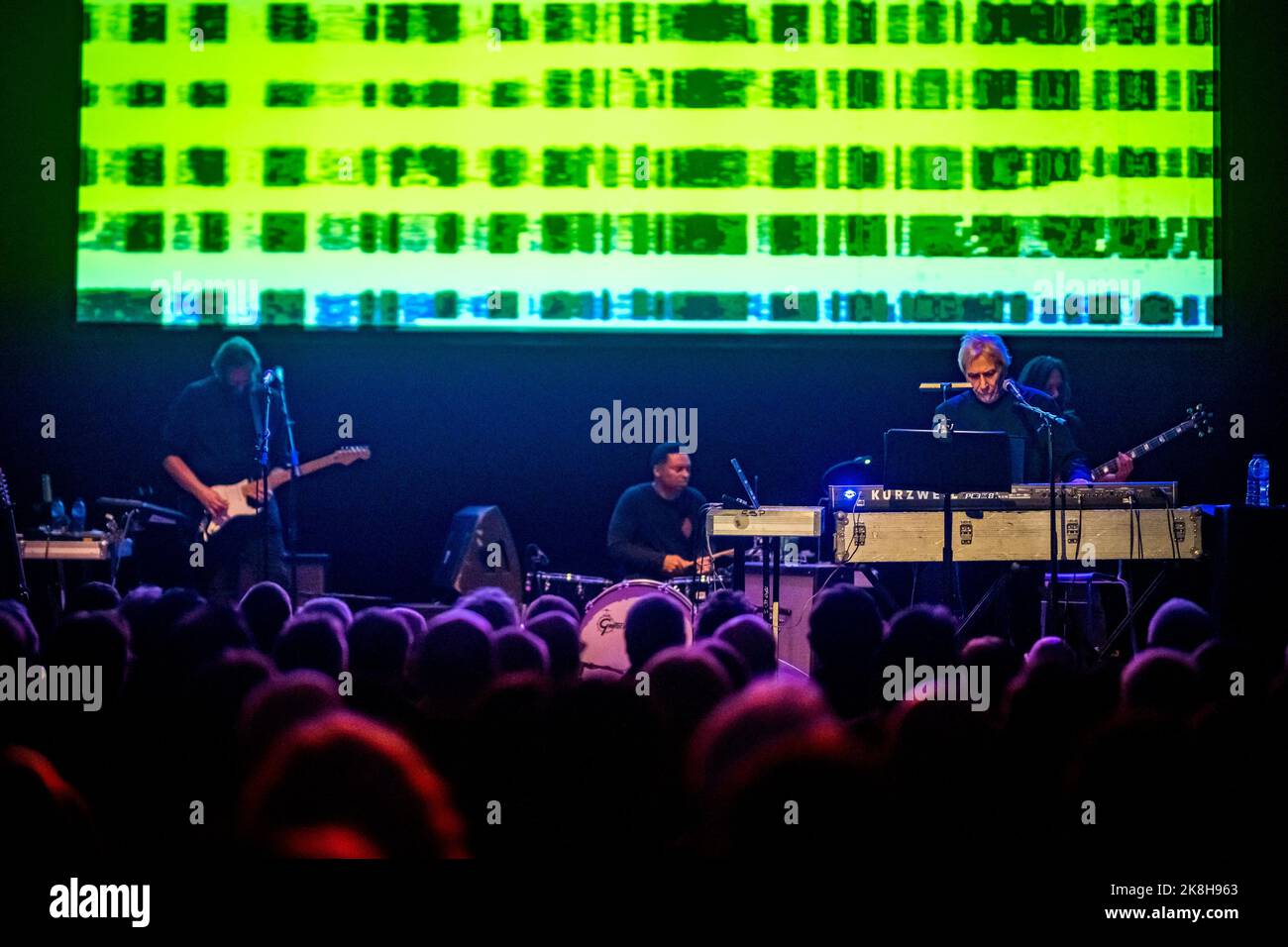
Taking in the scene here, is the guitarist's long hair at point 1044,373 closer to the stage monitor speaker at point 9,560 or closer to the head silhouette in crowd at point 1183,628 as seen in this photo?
the head silhouette in crowd at point 1183,628

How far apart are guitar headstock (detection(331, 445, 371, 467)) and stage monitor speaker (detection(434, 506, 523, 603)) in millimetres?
712

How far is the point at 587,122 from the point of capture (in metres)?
6.57

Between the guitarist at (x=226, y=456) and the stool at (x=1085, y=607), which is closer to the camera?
the stool at (x=1085, y=607)

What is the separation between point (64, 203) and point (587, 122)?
3003 mm

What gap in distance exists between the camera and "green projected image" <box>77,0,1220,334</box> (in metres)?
6.50

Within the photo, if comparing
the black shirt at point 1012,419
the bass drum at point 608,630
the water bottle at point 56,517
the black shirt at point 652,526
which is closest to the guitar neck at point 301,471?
the water bottle at point 56,517

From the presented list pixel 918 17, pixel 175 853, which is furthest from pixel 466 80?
pixel 175 853

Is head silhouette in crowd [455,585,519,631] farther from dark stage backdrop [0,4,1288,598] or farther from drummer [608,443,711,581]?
dark stage backdrop [0,4,1288,598]

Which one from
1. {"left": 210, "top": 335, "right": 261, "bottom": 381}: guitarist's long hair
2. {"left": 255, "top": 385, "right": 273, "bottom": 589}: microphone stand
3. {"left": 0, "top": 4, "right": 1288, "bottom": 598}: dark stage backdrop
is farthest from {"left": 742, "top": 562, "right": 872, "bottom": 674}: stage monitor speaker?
{"left": 210, "top": 335, "right": 261, "bottom": 381}: guitarist's long hair

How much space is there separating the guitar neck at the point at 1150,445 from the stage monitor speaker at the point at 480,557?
3017mm

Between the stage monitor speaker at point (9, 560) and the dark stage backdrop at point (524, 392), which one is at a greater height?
the dark stage backdrop at point (524, 392)

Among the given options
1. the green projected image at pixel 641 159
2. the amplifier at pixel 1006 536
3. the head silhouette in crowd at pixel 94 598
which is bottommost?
the head silhouette in crowd at pixel 94 598

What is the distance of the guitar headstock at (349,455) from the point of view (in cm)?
695

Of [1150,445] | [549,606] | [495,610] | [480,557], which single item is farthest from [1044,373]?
[495,610]
